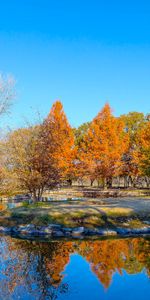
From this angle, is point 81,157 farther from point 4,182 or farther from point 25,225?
point 4,182

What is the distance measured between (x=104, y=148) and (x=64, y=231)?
27.0 metres

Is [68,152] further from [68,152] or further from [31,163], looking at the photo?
[31,163]

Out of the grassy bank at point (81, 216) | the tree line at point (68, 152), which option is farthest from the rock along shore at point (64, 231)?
the tree line at point (68, 152)

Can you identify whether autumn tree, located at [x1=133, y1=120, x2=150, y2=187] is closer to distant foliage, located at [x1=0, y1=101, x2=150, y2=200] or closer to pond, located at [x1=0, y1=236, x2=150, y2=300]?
distant foliage, located at [x1=0, y1=101, x2=150, y2=200]

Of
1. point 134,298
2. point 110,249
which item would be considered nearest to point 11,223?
point 110,249

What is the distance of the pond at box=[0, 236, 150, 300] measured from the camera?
1076cm

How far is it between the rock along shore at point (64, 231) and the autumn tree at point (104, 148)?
25.7 meters

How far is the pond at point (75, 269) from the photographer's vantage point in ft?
35.3

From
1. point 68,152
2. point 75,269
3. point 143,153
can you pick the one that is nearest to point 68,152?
point 68,152

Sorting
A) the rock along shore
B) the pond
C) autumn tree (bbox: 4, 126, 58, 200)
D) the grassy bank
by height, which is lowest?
the pond

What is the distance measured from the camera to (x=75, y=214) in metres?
22.2

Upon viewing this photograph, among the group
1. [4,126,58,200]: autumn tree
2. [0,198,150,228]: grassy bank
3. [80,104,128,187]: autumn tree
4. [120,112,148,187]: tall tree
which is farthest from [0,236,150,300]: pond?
[120,112,148,187]: tall tree

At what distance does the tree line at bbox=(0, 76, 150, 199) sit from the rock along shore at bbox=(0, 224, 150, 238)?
11.7 ft

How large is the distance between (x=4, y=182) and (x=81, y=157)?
30952mm
